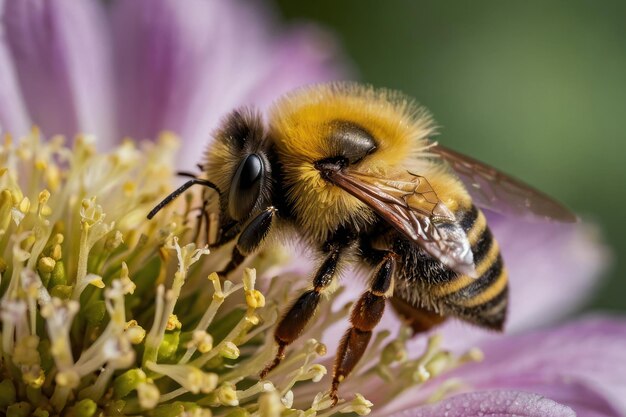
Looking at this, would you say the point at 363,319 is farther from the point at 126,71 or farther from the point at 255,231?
the point at 126,71

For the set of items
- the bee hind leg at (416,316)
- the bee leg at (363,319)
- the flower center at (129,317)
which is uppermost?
the bee hind leg at (416,316)

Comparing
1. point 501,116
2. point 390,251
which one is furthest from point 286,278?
point 501,116

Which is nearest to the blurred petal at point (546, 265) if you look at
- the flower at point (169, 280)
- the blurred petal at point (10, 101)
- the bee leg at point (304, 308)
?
the flower at point (169, 280)

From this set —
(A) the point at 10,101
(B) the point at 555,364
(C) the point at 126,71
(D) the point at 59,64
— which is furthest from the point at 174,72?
(B) the point at 555,364

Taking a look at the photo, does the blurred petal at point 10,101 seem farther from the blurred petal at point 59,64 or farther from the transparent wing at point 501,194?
the transparent wing at point 501,194

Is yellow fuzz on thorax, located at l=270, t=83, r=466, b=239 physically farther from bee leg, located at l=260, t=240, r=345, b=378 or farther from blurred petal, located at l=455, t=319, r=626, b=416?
blurred petal, located at l=455, t=319, r=626, b=416
